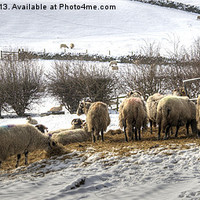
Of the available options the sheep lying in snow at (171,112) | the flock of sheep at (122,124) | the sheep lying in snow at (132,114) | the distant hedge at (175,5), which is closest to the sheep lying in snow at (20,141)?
the flock of sheep at (122,124)

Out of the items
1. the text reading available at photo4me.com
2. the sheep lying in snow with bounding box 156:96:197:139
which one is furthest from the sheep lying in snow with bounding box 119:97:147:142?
the text reading available at photo4me.com

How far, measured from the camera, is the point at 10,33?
6281 cm

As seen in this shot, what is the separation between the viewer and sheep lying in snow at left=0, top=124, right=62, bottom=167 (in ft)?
28.3

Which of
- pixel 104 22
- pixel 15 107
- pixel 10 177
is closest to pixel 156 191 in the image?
pixel 10 177

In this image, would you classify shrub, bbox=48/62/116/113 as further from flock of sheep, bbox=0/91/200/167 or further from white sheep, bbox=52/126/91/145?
white sheep, bbox=52/126/91/145

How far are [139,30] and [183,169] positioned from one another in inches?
2368

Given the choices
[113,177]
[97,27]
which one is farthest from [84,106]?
[97,27]

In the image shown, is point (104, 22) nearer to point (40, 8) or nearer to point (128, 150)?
point (40, 8)

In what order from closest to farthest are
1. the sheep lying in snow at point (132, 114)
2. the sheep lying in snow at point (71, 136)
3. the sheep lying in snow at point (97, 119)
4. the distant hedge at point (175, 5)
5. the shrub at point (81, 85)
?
the sheep lying in snow at point (132, 114) → the sheep lying in snow at point (97, 119) → the sheep lying in snow at point (71, 136) → the shrub at point (81, 85) → the distant hedge at point (175, 5)

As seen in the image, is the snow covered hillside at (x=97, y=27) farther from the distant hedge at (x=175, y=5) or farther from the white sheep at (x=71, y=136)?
the white sheep at (x=71, y=136)

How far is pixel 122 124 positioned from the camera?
10.9 meters

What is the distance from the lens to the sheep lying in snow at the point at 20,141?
340 inches

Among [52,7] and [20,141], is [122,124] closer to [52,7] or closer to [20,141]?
[20,141]

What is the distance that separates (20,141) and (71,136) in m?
3.42
